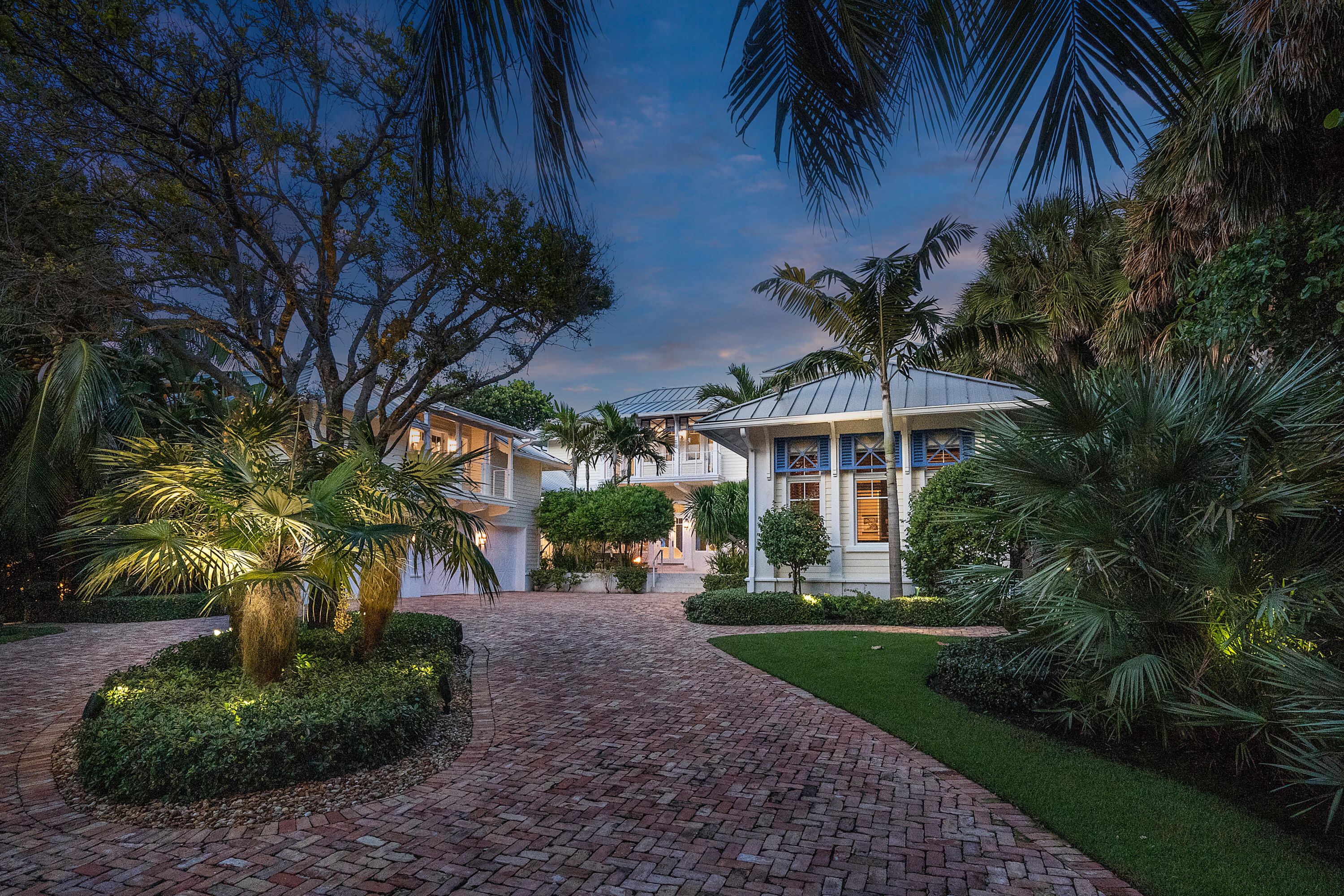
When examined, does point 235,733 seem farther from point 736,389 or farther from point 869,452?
point 736,389

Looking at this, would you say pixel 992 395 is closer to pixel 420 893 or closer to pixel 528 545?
pixel 420 893

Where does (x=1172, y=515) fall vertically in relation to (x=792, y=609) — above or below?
above

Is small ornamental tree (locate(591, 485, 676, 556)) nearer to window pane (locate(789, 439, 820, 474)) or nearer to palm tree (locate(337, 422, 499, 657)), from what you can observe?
window pane (locate(789, 439, 820, 474))

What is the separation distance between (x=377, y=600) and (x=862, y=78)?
751 cm

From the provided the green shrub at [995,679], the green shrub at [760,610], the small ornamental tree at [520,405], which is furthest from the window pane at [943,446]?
the small ornamental tree at [520,405]

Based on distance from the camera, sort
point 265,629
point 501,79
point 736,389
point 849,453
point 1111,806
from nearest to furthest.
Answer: point 501,79 < point 1111,806 < point 265,629 < point 849,453 < point 736,389

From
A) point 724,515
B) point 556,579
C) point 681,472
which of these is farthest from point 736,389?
point 556,579

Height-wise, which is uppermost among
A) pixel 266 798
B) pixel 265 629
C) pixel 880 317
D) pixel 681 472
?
pixel 880 317

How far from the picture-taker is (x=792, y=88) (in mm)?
1538

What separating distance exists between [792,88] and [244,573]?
18.5ft

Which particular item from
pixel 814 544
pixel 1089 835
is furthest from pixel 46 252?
pixel 814 544

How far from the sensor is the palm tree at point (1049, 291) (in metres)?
14.2

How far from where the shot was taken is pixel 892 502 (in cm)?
1371

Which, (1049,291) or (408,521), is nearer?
(408,521)
